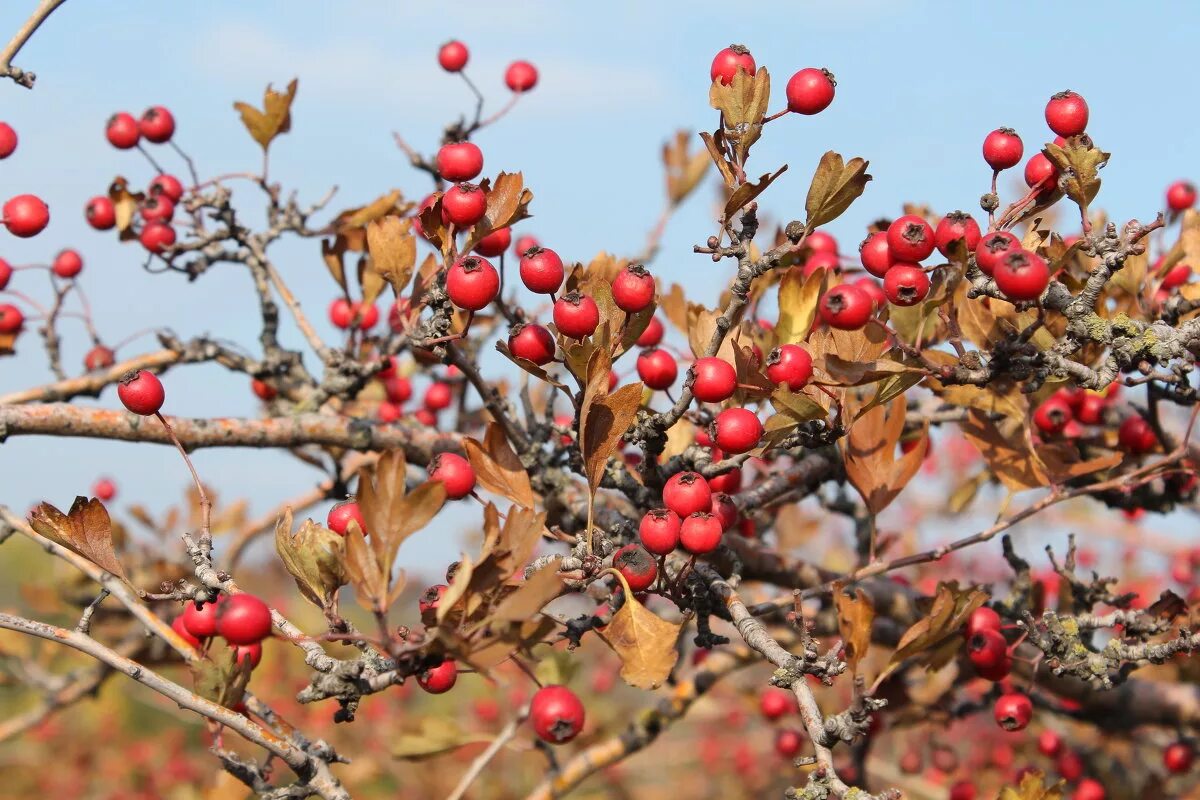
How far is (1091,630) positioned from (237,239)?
2.67 metres

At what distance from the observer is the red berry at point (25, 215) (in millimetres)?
2771

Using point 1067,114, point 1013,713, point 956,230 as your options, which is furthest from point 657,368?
point 1013,713

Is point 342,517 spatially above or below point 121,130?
below

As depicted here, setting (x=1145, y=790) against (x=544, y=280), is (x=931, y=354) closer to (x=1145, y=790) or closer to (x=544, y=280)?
(x=544, y=280)

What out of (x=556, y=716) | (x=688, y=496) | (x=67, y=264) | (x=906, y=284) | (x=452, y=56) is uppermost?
(x=452, y=56)

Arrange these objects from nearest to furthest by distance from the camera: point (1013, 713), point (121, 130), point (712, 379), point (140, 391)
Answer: point (712, 379) < point (140, 391) < point (1013, 713) < point (121, 130)

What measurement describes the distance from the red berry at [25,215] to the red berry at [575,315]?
182 centimetres

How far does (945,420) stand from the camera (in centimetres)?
304

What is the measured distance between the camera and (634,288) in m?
1.73

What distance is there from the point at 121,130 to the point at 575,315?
2.20 metres

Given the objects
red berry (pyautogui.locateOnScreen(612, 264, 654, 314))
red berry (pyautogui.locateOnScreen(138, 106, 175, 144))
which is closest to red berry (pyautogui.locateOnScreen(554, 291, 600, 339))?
red berry (pyautogui.locateOnScreen(612, 264, 654, 314))

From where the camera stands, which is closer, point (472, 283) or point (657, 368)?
point (472, 283)

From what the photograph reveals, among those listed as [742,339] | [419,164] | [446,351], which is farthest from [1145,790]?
[419,164]

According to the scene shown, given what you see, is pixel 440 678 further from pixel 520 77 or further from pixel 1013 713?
pixel 520 77
